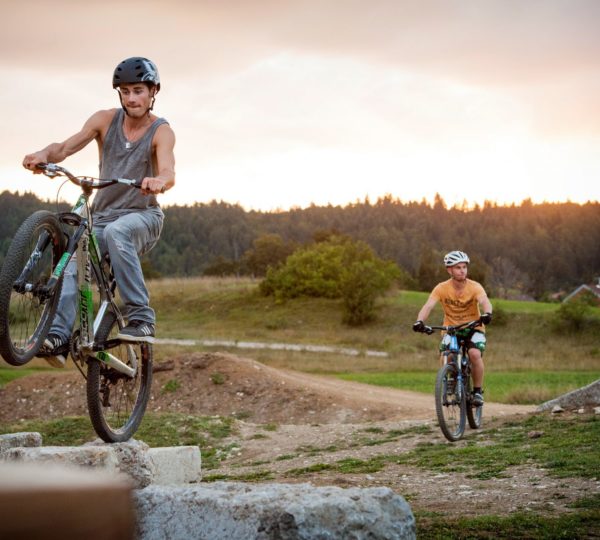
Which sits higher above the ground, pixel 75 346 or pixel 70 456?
pixel 75 346

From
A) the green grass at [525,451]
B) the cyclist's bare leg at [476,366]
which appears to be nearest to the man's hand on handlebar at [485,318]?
the cyclist's bare leg at [476,366]

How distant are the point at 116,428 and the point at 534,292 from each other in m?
102

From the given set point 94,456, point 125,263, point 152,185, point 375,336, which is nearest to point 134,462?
point 94,456

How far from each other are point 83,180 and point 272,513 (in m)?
2.78

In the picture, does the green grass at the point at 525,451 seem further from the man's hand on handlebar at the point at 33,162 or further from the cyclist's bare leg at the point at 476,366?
the man's hand on handlebar at the point at 33,162

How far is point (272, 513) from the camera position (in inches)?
150

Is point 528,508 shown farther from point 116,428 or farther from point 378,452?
point 378,452

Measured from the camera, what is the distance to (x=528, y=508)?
6203 mm

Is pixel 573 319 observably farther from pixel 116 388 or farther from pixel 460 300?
pixel 116 388

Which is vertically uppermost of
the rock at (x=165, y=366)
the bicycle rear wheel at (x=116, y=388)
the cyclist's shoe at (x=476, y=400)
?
the bicycle rear wheel at (x=116, y=388)

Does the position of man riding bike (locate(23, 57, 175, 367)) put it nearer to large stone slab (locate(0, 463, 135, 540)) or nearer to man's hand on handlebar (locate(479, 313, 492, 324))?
large stone slab (locate(0, 463, 135, 540))

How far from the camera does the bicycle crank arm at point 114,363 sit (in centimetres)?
590

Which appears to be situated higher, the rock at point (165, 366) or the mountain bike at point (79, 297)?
the mountain bike at point (79, 297)

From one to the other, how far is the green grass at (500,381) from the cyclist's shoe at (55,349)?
15.6m
